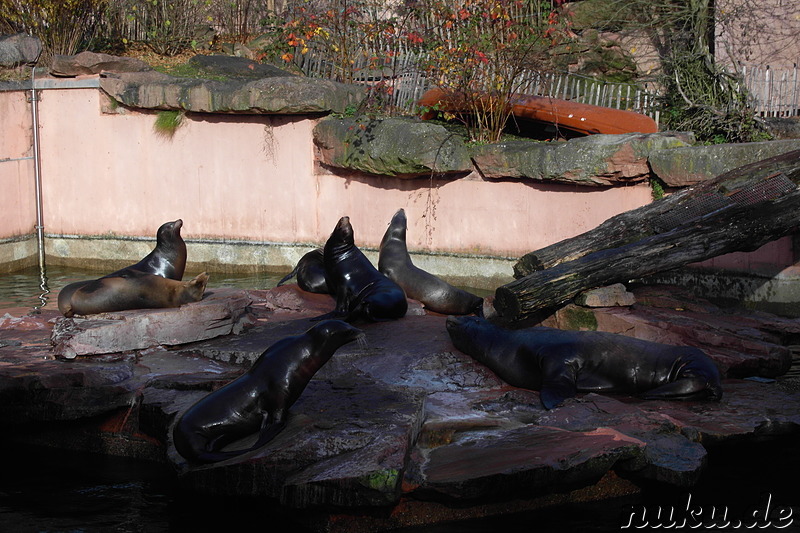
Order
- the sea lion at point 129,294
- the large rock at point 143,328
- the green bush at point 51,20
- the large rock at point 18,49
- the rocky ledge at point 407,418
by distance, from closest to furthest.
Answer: the rocky ledge at point 407,418 < the large rock at point 143,328 < the sea lion at point 129,294 < the large rock at point 18,49 < the green bush at point 51,20

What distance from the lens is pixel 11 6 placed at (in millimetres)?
13797

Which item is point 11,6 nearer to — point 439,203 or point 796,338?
point 439,203

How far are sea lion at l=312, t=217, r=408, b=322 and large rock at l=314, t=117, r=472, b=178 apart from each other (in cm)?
265

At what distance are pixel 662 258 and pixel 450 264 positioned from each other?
410 centimetres

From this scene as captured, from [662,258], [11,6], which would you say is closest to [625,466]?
[662,258]

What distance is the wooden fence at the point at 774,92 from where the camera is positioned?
12703mm

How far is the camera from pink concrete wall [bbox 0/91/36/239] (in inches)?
509

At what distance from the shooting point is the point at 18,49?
13156 mm

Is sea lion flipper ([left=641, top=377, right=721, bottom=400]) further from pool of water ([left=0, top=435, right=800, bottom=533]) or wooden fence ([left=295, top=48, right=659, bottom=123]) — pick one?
wooden fence ([left=295, top=48, right=659, bottom=123])

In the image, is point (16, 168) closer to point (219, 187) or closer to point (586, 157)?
point (219, 187)

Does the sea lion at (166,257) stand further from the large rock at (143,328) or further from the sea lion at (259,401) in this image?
the sea lion at (259,401)

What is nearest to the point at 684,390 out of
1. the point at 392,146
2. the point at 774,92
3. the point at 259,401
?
the point at 259,401
